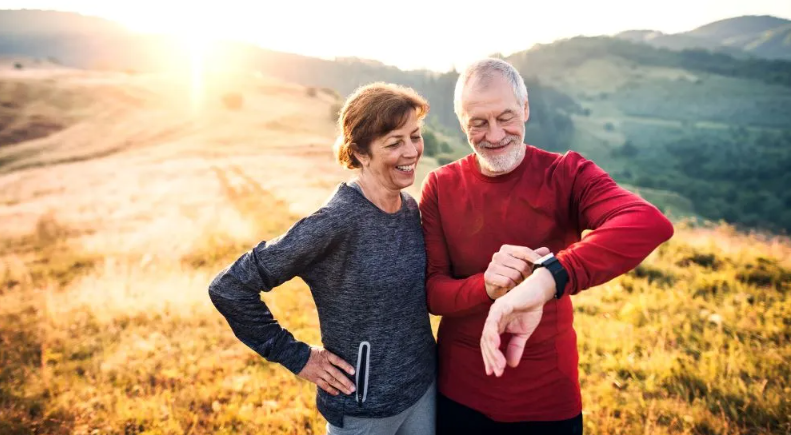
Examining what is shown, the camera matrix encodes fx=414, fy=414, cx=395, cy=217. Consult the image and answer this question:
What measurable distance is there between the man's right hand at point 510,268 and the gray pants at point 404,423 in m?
1.01

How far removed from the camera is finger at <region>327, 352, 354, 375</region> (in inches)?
90.7

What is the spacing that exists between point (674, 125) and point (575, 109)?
94.7ft

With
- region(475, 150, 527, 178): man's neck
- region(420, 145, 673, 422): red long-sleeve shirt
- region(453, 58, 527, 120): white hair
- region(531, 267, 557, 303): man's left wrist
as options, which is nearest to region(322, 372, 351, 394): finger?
region(420, 145, 673, 422): red long-sleeve shirt

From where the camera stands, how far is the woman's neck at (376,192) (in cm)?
233

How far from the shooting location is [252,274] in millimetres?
2090

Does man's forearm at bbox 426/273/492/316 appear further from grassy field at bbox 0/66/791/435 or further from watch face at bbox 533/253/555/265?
grassy field at bbox 0/66/791/435

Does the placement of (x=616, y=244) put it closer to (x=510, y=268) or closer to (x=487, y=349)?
(x=510, y=268)

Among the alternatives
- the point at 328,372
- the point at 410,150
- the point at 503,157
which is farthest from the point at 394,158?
the point at 328,372

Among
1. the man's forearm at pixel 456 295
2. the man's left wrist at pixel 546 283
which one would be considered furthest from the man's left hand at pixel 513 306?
the man's forearm at pixel 456 295

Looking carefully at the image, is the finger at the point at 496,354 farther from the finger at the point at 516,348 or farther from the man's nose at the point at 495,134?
the man's nose at the point at 495,134

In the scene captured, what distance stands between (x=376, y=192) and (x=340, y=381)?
1.07 meters

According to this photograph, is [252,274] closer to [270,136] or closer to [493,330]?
[493,330]

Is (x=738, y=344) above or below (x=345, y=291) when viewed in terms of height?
below

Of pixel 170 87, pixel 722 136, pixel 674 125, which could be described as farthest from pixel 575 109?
pixel 170 87
